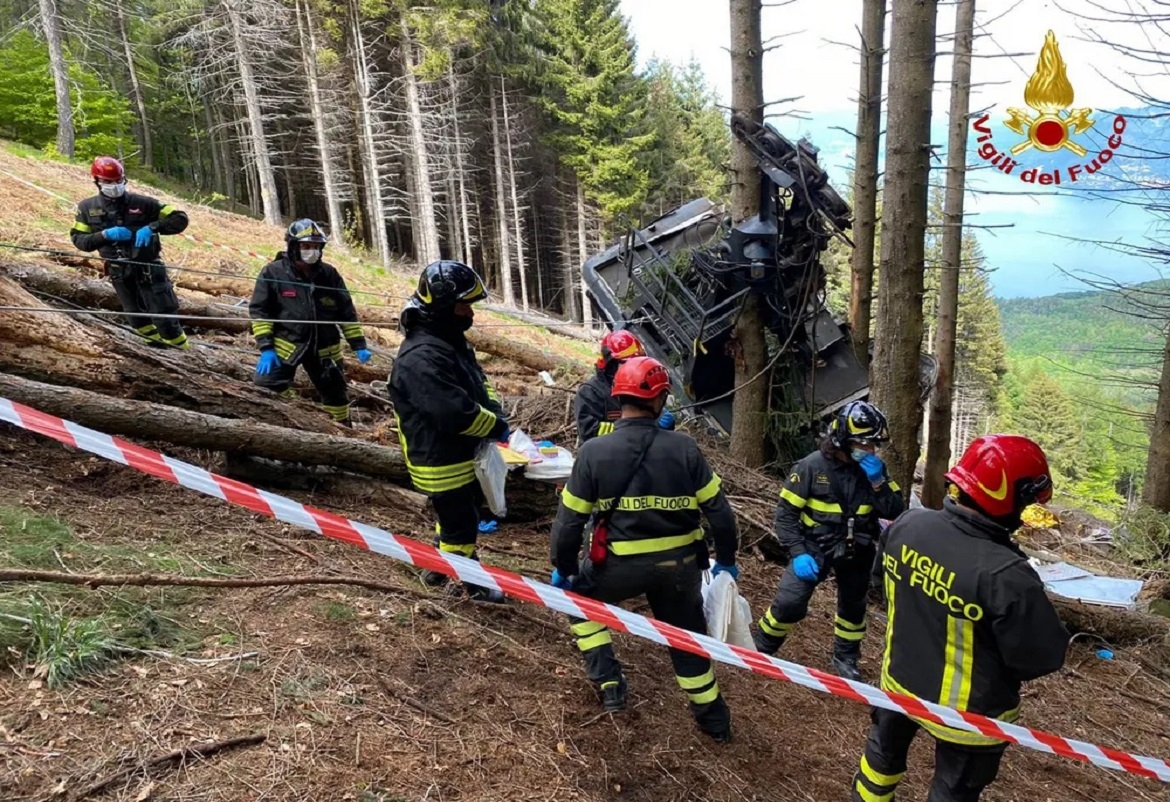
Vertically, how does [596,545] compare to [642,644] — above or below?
above

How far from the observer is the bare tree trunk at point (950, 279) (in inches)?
368

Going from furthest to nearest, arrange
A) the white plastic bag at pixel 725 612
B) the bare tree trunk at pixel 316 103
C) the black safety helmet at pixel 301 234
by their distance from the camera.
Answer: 1. the bare tree trunk at pixel 316 103
2. the black safety helmet at pixel 301 234
3. the white plastic bag at pixel 725 612

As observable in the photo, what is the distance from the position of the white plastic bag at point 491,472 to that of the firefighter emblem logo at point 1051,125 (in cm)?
620

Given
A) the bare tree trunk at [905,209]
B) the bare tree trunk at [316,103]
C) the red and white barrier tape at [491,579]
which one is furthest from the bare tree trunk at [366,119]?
the red and white barrier tape at [491,579]

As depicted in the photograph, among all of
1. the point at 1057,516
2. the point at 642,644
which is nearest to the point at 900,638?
the point at 642,644

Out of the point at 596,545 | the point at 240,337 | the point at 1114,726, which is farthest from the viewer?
the point at 240,337

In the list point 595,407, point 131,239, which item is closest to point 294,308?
point 131,239

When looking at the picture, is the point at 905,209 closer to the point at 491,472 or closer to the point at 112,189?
the point at 491,472

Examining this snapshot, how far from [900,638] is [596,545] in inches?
50.7

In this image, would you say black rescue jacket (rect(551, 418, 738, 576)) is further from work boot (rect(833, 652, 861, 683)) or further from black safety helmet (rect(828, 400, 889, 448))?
work boot (rect(833, 652, 861, 683))

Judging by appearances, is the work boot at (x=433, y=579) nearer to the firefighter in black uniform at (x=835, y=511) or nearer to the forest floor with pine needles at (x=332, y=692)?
the forest floor with pine needles at (x=332, y=692)

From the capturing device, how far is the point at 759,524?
5.86 meters

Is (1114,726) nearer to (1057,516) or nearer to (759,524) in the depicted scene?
(759,524)

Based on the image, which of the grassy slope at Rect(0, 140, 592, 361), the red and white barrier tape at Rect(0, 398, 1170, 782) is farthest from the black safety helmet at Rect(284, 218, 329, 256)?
the red and white barrier tape at Rect(0, 398, 1170, 782)
